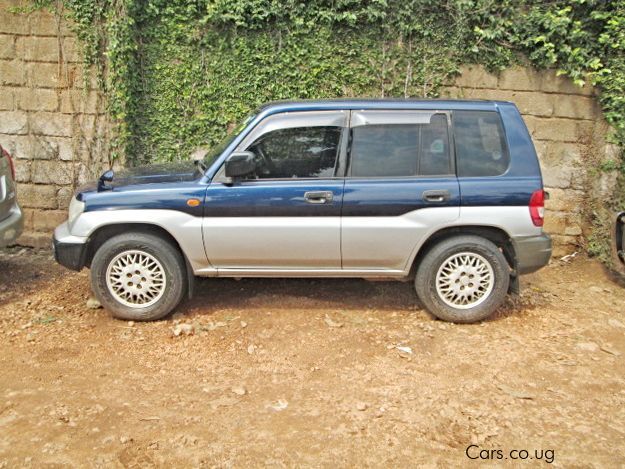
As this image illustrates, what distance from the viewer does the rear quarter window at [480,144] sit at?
490 centimetres

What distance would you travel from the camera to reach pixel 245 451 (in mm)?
3297

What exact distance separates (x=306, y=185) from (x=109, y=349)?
207cm

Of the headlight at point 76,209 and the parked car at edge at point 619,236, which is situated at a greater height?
the headlight at point 76,209

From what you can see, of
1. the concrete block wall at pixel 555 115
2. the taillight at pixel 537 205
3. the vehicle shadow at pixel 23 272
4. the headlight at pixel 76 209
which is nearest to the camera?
the taillight at pixel 537 205

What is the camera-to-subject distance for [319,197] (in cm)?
482

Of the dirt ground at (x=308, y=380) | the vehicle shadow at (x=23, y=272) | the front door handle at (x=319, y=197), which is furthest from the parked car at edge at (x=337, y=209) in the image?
→ the vehicle shadow at (x=23, y=272)

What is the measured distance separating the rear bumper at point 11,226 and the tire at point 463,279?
12.7ft

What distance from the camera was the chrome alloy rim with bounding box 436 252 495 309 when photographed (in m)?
5.00

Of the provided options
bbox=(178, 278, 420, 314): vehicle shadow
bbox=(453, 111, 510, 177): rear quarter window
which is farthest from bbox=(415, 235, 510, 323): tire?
bbox=(453, 111, 510, 177): rear quarter window

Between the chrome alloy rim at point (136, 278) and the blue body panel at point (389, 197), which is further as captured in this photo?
the chrome alloy rim at point (136, 278)

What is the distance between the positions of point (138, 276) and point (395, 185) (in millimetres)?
2323

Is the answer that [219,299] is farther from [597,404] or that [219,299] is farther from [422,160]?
[597,404]

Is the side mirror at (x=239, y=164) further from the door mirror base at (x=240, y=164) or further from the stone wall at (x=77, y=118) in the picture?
the stone wall at (x=77, y=118)

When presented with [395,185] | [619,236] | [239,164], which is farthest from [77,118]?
[619,236]
